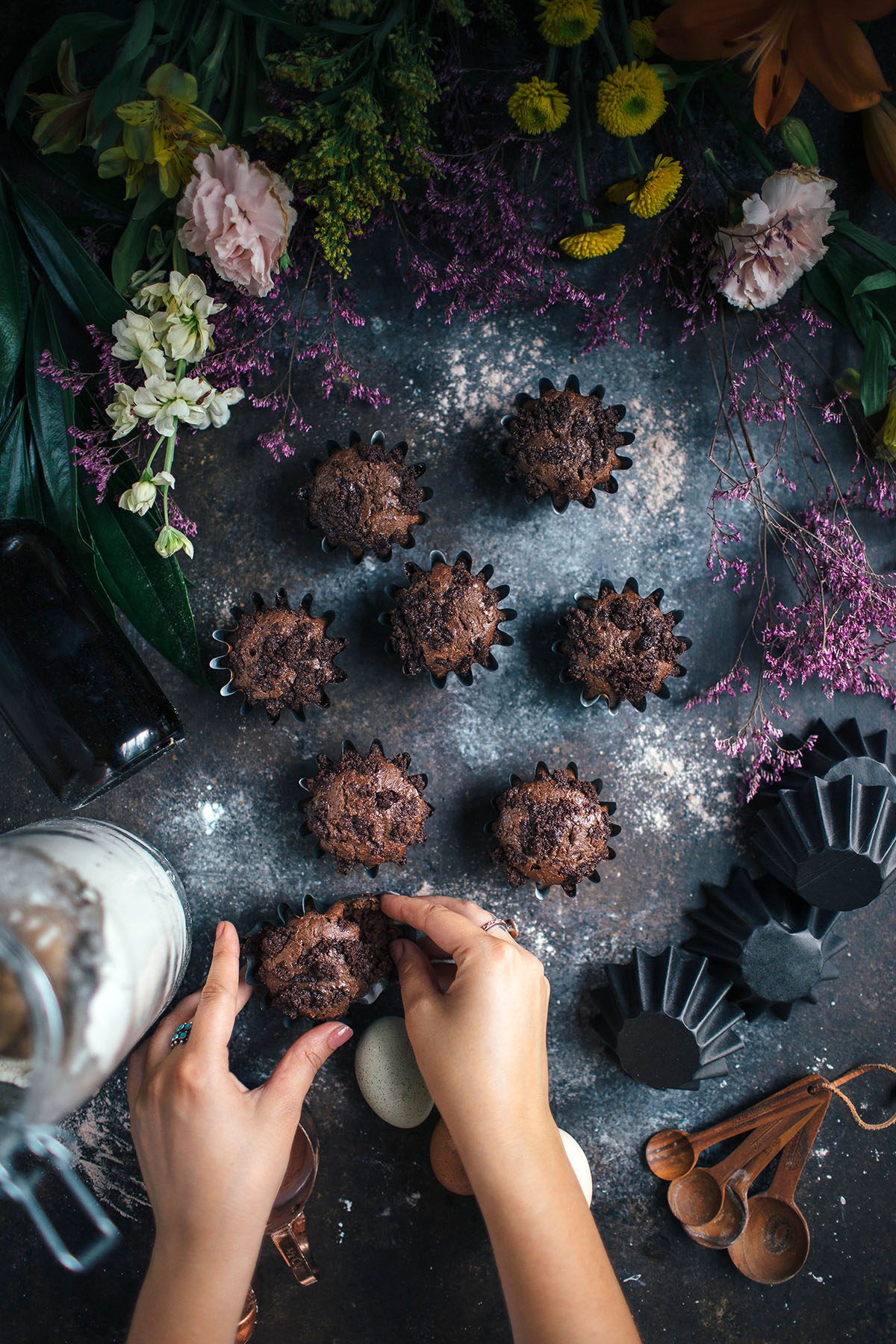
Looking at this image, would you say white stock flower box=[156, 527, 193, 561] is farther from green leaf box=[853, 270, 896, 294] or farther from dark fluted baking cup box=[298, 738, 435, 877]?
green leaf box=[853, 270, 896, 294]

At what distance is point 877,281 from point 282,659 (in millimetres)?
1579

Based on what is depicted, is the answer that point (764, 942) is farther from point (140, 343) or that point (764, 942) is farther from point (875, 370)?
point (140, 343)

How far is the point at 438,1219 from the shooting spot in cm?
208

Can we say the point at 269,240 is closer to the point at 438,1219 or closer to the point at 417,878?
the point at 417,878

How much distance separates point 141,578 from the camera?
186 cm

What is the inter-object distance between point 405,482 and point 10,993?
132 centimetres

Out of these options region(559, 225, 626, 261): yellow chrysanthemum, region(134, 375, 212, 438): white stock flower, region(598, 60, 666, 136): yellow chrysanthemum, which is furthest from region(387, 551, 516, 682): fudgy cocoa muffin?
region(598, 60, 666, 136): yellow chrysanthemum

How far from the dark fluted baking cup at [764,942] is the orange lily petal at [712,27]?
182 centimetres

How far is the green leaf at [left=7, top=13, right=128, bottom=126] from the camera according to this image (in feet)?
5.37

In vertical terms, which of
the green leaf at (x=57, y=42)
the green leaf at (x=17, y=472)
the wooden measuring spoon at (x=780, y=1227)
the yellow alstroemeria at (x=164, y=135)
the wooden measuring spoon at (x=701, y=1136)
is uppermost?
the green leaf at (x=57, y=42)

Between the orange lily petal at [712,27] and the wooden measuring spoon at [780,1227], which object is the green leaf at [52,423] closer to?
the orange lily petal at [712,27]

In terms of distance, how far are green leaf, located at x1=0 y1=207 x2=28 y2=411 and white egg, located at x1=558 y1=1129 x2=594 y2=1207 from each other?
7.09ft

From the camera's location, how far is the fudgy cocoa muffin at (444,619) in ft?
6.27

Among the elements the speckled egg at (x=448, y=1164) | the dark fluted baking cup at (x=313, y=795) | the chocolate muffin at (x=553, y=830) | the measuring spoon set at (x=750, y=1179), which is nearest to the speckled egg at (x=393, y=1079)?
the speckled egg at (x=448, y=1164)
